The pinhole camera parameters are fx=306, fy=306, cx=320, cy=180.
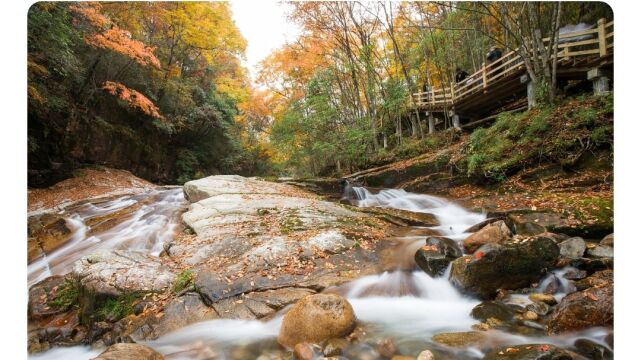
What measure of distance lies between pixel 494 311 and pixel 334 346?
5.72 ft

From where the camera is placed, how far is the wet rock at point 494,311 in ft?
10.2

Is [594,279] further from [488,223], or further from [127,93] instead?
[127,93]

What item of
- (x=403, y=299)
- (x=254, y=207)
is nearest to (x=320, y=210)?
(x=254, y=207)

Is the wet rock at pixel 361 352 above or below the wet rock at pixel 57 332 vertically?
below

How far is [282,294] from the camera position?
3.79 m

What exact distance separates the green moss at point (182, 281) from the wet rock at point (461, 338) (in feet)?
9.92

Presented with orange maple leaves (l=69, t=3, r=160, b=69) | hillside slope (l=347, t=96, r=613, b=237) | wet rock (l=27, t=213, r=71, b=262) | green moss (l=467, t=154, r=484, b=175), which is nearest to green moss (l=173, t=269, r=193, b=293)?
wet rock (l=27, t=213, r=71, b=262)

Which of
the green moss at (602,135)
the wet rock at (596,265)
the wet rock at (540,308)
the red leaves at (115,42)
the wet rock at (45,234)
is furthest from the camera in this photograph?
the red leaves at (115,42)

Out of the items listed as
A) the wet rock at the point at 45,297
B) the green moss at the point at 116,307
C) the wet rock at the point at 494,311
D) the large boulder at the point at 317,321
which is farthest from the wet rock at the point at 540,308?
the wet rock at the point at 45,297

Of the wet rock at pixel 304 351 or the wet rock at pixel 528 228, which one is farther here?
the wet rock at pixel 528 228

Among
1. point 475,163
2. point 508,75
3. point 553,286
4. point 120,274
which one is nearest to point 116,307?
point 120,274

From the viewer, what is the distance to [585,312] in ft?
8.63

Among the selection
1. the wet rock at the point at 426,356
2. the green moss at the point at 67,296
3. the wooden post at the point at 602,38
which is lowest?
the wet rock at the point at 426,356

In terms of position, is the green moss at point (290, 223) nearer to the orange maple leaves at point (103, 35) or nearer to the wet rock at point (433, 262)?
the wet rock at point (433, 262)
